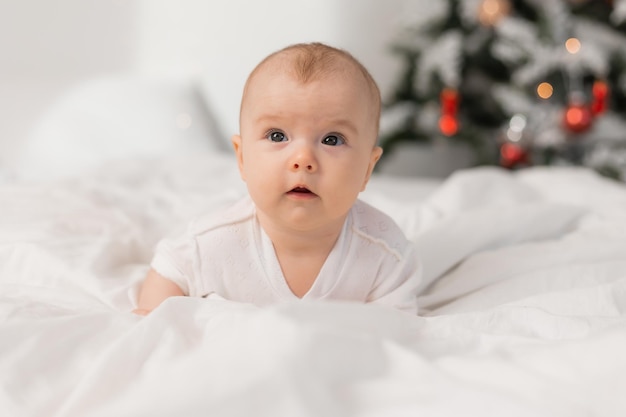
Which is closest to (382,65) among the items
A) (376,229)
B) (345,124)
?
(376,229)

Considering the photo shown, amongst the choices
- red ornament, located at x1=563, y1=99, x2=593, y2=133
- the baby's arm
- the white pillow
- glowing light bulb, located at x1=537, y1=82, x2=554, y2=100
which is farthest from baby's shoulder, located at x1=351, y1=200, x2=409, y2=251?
glowing light bulb, located at x1=537, y1=82, x2=554, y2=100

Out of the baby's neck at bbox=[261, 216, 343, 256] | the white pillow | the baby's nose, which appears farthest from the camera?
the white pillow

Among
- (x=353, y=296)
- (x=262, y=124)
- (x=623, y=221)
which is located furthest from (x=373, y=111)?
(x=623, y=221)

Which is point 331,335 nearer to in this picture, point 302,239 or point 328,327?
point 328,327

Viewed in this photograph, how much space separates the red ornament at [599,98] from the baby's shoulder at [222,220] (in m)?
1.92

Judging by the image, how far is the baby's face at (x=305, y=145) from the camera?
88cm

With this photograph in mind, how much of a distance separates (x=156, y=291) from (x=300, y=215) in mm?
241

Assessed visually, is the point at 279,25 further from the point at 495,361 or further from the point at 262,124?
the point at 495,361

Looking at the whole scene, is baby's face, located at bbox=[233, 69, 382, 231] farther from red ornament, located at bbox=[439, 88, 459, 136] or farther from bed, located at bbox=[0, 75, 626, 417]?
red ornament, located at bbox=[439, 88, 459, 136]

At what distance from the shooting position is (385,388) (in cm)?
67

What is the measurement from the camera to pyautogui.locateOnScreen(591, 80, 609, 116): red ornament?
2.60 metres

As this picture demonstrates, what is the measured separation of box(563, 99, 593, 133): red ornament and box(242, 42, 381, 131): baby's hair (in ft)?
6.08

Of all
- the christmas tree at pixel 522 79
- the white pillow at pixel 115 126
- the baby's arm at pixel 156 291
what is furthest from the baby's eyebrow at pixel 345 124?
the christmas tree at pixel 522 79

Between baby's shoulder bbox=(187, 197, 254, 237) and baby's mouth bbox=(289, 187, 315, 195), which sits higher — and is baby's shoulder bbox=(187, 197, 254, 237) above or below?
below
